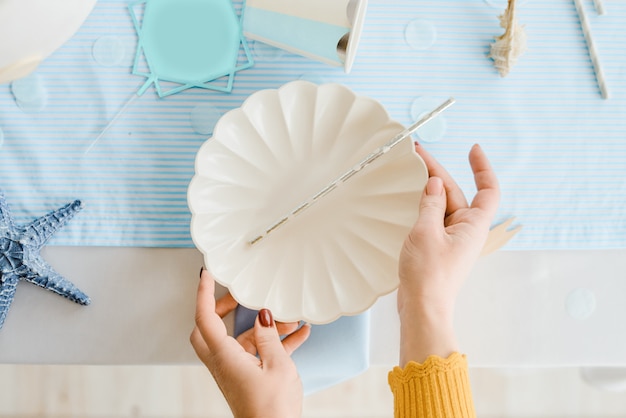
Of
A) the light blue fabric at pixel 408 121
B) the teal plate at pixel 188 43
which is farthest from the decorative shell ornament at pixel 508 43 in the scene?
the teal plate at pixel 188 43

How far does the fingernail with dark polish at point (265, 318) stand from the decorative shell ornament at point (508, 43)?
0.40m

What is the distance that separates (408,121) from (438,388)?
1.03ft

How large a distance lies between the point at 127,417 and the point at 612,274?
0.97 m

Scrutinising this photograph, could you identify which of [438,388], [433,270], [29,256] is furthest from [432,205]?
[29,256]

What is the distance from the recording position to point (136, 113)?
2.18ft

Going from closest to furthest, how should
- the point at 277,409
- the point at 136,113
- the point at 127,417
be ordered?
1. the point at 277,409
2. the point at 136,113
3. the point at 127,417

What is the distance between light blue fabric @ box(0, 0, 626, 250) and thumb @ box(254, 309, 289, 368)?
14cm

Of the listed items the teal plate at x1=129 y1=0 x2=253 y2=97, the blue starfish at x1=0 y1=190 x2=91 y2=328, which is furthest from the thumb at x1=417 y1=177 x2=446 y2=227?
the blue starfish at x1=0 y1=190 x2=91 y2=328

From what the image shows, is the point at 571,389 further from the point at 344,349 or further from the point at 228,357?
the point at 228,357

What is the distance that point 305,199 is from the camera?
616 mm

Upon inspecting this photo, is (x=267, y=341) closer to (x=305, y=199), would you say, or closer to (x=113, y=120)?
(x=305, y=199)

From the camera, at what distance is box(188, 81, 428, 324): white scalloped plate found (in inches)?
23.3

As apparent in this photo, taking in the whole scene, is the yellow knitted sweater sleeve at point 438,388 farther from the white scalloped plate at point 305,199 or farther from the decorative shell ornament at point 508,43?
the decorative shell ornament at point 508,43

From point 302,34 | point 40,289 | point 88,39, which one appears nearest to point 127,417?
point 40,289
